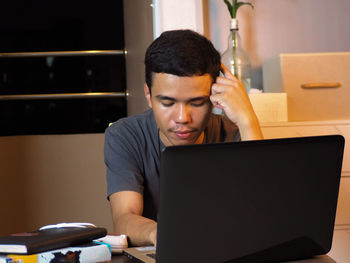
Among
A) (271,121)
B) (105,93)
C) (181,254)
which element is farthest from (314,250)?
(105,93)

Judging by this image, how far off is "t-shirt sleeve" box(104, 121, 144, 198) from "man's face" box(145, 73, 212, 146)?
0.17 m

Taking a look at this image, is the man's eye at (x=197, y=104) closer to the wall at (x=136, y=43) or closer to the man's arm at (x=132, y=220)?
the man's arm at (x=132, y=220)

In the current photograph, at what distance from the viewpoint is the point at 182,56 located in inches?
61.3

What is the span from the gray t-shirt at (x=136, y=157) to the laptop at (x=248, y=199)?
2.25ft

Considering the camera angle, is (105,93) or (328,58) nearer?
(328,58)

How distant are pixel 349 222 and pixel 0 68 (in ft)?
8.90

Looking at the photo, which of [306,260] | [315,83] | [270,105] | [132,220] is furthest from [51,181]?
[306,260]

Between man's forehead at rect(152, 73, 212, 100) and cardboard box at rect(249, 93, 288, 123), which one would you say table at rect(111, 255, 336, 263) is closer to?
man's forehead at rect(152, 73, 212, 100)

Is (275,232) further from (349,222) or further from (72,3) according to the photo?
(72,3)

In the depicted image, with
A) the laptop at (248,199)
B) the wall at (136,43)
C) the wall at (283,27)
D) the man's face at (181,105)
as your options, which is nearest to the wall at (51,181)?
the wall at (136,43)

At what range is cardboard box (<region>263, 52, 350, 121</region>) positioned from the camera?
269 cm

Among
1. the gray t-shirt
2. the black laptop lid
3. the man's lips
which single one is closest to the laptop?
the black laptop lid

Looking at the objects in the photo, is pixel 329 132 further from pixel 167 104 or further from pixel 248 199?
pixel 248 199

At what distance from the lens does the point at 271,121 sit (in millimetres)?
2580
